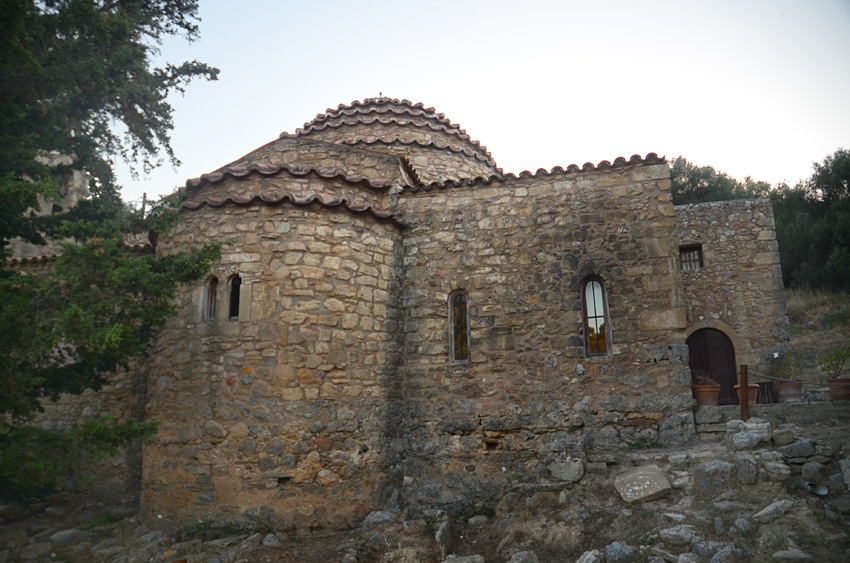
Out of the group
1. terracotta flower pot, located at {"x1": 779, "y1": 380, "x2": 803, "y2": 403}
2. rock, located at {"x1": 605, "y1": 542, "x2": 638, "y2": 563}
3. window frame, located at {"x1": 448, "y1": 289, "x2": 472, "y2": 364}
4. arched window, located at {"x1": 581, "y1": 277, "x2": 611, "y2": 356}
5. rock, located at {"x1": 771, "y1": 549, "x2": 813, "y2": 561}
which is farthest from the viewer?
terracotta flower pot, located at {"x1": 779, "y1": 380, "x2": 803, "y2": 403}

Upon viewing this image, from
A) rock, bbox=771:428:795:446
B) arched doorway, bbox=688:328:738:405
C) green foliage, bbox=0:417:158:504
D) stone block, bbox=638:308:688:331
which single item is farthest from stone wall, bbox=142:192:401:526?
arched doorway, bbox=688:328:738:405

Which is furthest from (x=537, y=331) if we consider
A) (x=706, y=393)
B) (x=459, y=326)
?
(x=706, y=393)

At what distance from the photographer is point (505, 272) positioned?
876 centimetres

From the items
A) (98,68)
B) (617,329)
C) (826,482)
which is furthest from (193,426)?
(98,68)

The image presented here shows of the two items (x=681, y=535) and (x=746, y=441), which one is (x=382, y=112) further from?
(x=681, y=535)

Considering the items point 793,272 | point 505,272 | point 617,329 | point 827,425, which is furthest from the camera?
point 793,272

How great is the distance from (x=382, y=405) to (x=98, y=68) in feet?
33.6

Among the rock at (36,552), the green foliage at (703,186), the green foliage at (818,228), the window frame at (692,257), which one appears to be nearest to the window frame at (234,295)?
the rock at (36,552)

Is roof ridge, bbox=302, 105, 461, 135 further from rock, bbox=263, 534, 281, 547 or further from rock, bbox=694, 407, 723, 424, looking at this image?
rock, bbox=263, 534, 281, 547

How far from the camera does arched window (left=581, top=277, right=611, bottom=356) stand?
823cm

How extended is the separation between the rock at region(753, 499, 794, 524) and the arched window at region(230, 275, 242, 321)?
648 cm

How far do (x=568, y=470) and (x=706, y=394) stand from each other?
2.56 metres

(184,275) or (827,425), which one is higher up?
(184,275)

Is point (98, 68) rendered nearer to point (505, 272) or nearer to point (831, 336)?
point (505, 272)
